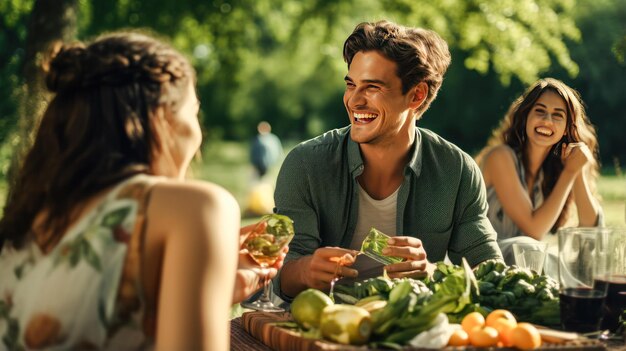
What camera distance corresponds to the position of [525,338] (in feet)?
7.73

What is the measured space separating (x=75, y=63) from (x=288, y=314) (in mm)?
1234

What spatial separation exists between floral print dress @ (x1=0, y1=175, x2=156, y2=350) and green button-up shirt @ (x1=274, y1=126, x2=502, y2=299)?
203 cm

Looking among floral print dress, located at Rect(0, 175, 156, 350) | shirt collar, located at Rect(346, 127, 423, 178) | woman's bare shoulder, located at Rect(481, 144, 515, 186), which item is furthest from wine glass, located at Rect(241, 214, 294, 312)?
woman's bare shoulder, located at Rect(481, 144, 515, 186)

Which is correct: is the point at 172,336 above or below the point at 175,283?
below

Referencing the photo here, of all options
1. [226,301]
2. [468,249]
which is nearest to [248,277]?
[226,301]

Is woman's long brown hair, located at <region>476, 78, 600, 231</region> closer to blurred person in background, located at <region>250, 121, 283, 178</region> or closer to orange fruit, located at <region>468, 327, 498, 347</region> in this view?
orange fruit, located at <region>468, 327, 498, 347</region>

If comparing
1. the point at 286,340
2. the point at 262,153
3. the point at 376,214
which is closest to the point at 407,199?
the point at 376,214

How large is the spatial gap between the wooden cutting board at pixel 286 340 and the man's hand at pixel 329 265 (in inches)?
9.7

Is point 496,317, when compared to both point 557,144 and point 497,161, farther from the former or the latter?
point 557,144

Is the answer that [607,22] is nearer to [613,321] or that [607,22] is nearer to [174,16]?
[174,16]

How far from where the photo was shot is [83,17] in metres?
12.7

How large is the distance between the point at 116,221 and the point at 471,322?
3.73ft

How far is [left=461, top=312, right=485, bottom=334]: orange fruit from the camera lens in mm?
2461

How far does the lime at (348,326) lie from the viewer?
92.2 inches
